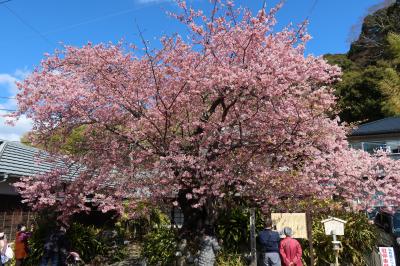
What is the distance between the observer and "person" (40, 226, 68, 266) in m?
9.20

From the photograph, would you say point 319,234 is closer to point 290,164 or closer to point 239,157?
point 290,164

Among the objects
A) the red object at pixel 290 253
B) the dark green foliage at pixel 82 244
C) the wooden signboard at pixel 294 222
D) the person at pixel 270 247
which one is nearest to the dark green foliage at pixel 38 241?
the dark green foliage at pixel 82 244

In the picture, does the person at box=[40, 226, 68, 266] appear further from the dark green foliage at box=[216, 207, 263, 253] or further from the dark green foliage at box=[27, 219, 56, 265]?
the dark green foliage at box=[216, 207, 263, 253]

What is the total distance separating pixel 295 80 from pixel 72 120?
512cm

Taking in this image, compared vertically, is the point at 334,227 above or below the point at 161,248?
above

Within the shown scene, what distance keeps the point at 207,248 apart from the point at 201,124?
9.15 ft

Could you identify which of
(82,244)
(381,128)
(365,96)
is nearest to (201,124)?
(82,244)

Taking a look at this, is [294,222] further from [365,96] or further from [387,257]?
[365,96]

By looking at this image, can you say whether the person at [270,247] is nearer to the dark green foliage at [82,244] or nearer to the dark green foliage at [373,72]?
the dark green foliage at [82,244]

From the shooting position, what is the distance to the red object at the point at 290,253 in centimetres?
756

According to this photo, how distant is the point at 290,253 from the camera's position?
759 cm

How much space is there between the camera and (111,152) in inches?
352

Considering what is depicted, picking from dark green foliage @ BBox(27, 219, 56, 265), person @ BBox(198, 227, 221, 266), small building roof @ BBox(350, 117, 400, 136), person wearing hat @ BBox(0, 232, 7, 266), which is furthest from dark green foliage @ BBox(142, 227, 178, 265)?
small building roof @ BBox(350, 117, 400, 136)

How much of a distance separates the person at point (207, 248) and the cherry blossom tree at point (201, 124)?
30cm
